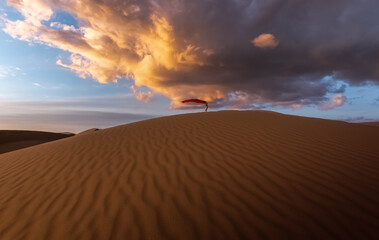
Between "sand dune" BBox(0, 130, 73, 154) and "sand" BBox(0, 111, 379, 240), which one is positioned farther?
"sand dune" BBox(0, 130, 73, 154)

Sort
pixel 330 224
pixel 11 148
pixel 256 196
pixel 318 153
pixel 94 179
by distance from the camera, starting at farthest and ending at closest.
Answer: pixel 11 148, pixel 318 153, pixel 94 179, pixel 256 196, pixel 330 224

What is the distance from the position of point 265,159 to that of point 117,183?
319 centimetres

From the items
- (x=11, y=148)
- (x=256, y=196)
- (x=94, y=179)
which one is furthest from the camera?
(x=11, y=148)

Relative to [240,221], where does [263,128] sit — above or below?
above

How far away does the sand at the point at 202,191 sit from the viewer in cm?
263

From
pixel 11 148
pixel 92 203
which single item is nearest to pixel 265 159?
pixel 92 203

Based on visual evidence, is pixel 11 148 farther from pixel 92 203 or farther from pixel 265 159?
pixel 265 159

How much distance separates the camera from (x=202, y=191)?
3346mm

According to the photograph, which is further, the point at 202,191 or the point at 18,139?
the point at 18,139

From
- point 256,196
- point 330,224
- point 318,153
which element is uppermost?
point 318,153

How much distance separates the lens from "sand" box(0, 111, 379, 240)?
8.64ft

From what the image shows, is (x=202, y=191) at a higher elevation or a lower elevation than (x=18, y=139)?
lower

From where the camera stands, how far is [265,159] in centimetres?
449

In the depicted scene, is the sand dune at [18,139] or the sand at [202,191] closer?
the sand at [202,191]
